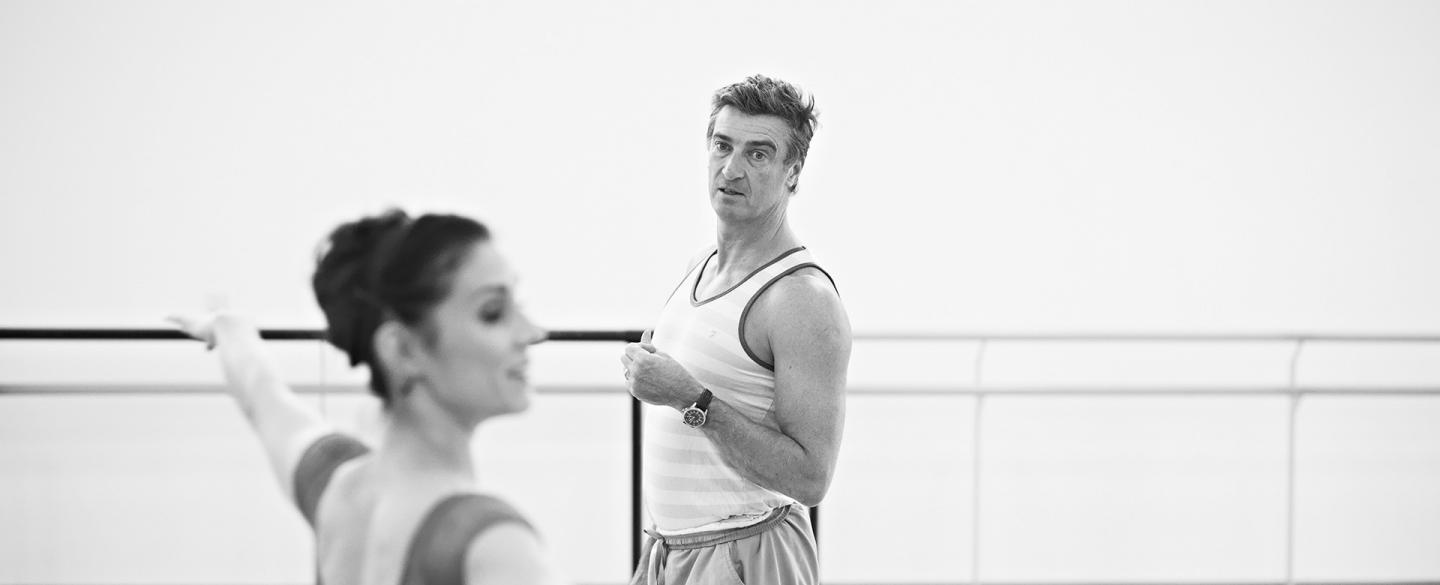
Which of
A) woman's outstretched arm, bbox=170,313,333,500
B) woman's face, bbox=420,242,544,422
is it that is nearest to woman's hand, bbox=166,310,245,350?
woman's outstretched arm, bbox=170,313,333,500

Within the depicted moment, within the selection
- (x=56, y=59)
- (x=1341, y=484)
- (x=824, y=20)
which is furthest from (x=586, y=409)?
(x=1341, y=484)

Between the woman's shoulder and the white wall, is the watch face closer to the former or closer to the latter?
the woman's shoulder

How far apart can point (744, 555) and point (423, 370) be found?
0.88 m

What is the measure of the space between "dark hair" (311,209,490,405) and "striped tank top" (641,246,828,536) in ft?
2.49

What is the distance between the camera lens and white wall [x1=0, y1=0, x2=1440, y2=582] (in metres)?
4.54

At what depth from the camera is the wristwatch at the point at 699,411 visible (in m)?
1.53

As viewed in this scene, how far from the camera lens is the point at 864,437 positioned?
4523mm

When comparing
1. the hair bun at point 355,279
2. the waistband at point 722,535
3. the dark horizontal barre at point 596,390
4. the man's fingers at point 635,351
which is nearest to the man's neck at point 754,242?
the man's fingers at point 635,351

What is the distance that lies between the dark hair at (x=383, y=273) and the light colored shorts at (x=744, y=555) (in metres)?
0.84

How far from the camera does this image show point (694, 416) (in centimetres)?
153

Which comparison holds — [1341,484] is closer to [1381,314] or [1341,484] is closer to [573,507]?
[1381,314]

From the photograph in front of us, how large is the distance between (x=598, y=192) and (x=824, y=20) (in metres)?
1.05

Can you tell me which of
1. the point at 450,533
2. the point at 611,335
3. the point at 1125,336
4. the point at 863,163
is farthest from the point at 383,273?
the point at 863,163

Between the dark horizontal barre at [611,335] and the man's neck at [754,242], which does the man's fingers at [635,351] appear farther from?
the dark horizontal barre at [611,335]
